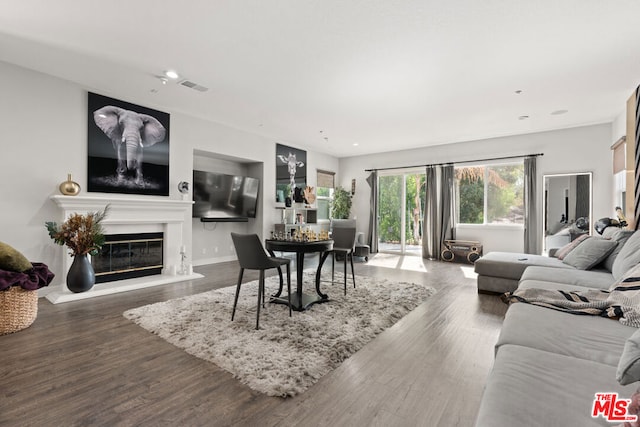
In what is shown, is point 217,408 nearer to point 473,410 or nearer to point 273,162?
point 473,410

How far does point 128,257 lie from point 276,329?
10.8ft

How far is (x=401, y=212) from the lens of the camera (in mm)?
8172

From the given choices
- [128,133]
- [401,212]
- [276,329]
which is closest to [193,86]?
[128,133]

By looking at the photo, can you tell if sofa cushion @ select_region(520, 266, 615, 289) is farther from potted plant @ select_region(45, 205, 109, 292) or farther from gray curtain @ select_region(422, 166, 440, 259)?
potted plant @ select_region(45, 205, 109, 292)

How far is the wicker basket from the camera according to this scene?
8.72ft

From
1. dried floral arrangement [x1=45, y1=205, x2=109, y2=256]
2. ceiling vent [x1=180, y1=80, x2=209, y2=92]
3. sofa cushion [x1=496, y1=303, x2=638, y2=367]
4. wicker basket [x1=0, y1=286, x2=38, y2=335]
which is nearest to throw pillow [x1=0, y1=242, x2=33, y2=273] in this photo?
wicker basket [x1=0, y1=286, x2=38, y2=335]

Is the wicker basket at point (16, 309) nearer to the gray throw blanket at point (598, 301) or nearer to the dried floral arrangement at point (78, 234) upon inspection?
the dried floral arrangement at point (78, 234)

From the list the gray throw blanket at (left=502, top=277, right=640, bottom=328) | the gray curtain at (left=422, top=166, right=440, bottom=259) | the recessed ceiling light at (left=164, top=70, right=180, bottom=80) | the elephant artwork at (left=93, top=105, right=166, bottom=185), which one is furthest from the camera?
the gray curtain at (left=422, top=166, right=440, bottom=259)

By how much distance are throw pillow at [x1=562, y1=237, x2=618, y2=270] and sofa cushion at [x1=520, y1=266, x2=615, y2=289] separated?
107mm

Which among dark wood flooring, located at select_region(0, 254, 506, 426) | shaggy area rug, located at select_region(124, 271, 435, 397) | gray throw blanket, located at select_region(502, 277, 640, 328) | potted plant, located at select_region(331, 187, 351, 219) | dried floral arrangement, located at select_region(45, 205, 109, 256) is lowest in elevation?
dark wood flooring, located at select_region(0, 254, 506, 426)

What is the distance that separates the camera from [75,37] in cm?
300

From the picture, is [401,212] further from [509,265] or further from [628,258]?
[628,258]

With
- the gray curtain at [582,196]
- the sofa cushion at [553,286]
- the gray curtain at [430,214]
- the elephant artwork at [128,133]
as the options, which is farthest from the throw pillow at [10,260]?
the gray curtain at [582,196]

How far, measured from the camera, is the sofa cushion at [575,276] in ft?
9.21
